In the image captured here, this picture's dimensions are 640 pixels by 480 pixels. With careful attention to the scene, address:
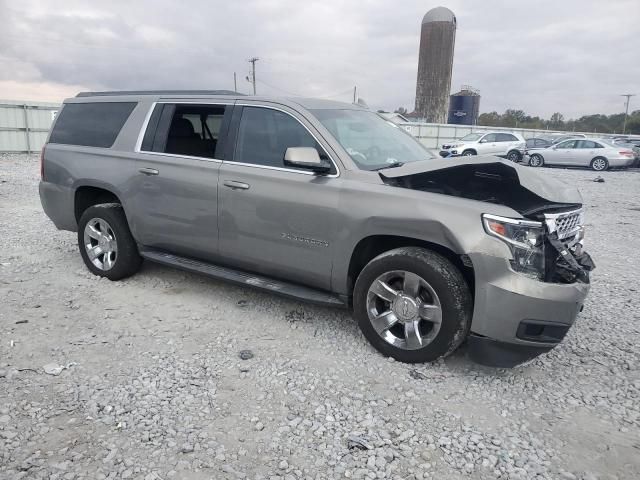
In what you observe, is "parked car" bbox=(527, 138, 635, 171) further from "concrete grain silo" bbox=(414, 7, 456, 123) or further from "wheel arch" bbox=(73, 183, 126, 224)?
"concrete grain silo" bbox=(414, 7, 456, 123)

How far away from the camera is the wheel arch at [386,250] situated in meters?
3.37

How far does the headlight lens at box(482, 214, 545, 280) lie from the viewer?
3.05 meters

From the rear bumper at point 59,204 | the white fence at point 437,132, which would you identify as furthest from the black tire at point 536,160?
the rear bumper at point 59,204

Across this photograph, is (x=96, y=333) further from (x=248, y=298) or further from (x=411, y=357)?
(x=411, y=357)

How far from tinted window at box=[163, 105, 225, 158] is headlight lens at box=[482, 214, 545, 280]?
2463mm

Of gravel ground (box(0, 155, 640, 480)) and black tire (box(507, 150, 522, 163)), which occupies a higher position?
black tire (box(507, 150, 522, 163))

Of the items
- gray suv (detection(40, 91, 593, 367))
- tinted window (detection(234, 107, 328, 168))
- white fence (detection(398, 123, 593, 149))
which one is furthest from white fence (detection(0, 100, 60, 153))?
white fence (detection(398, 123, 593, 149))

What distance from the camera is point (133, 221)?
477 centimetres

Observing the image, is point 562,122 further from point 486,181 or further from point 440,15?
point 486,181

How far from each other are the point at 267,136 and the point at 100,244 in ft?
7.58

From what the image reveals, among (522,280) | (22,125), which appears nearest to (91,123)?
(522,280)

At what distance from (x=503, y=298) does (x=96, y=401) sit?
2586 mm

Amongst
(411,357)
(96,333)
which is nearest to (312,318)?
(411,357)

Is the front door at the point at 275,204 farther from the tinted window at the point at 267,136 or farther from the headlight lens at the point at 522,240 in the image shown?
the headlight lens at the point at 522,240
